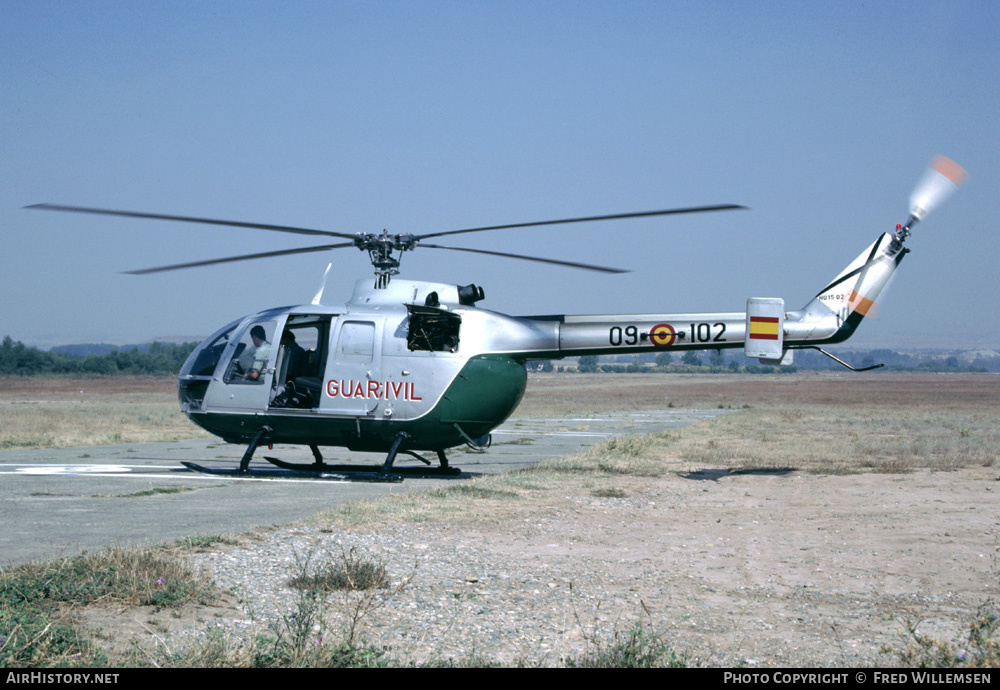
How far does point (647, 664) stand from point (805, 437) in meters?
24.5

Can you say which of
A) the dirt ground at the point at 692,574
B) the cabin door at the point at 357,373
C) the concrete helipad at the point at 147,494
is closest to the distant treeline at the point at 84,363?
the concrete helipad at the point at 147,494

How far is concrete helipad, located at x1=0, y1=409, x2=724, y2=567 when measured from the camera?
8430 mm

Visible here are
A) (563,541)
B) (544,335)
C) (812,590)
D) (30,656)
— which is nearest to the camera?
(30,656)

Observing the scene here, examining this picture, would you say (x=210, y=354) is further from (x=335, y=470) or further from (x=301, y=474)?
(x=335, y=470)

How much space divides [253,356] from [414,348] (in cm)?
271

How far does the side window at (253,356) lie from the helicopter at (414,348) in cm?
2

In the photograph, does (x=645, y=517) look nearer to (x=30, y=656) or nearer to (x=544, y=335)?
(x=544, y=335)

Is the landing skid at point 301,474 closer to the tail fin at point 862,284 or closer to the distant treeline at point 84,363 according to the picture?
the tail fin at point 862,284

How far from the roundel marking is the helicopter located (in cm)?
2

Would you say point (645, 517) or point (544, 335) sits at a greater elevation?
point (544, 335)

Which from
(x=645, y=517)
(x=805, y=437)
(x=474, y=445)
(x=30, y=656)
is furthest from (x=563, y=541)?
(x=805, y=437)

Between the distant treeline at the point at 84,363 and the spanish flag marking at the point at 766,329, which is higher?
the spanish flag marking at the point at 766,329

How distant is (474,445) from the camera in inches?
584

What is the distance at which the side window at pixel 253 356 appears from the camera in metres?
14.5
